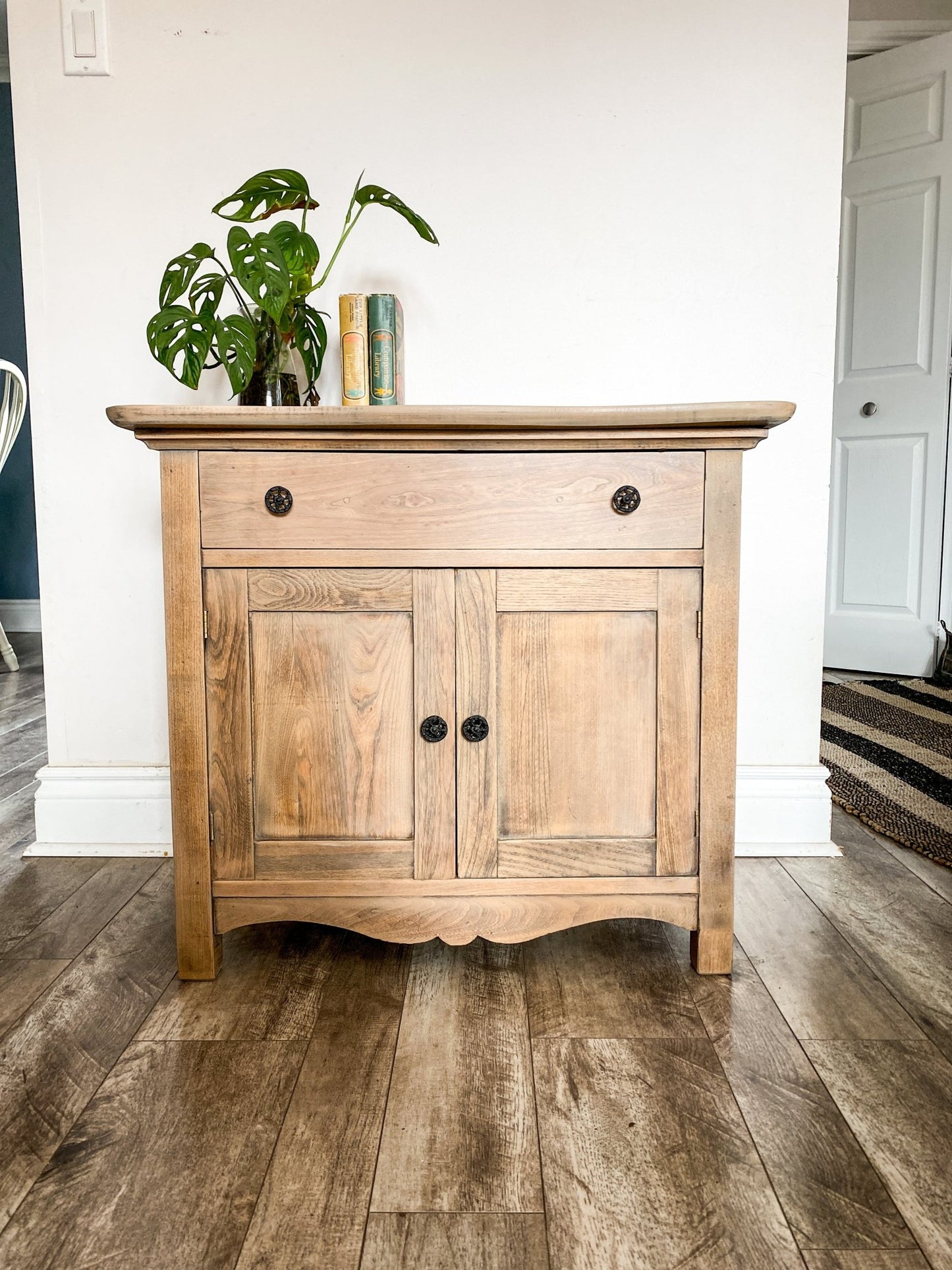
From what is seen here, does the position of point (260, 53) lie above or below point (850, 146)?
below

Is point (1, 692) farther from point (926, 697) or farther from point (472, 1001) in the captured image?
point (926, 697)

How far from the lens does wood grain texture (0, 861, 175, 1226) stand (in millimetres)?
858

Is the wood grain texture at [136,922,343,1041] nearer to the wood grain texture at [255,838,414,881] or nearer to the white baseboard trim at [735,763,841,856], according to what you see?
the wood grain texture at [255,838,414,881]

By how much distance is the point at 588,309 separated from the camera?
1.58 m

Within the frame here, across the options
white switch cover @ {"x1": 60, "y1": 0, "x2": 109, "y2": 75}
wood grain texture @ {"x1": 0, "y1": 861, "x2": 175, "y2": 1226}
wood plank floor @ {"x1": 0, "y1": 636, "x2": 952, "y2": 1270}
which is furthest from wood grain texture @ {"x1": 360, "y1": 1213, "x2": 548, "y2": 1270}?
white switch cover @ {"x1": 60, "y1": 0, "x2": 109, "y2": 75}

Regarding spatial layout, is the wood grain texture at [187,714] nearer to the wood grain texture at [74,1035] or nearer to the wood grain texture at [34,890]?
the wood grain texture at [74,1035]

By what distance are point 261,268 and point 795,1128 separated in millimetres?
1129

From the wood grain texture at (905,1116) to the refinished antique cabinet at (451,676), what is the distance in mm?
228

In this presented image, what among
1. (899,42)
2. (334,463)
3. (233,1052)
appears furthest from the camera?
(899,42)

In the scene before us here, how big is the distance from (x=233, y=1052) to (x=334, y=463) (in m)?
0.70

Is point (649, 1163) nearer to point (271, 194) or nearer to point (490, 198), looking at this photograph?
point (271, 194)

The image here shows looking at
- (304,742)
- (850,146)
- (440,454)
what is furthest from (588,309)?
(850,146)

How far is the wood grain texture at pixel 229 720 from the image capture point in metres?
1.15

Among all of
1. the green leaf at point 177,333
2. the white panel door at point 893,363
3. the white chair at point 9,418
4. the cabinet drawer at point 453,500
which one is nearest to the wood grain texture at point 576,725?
the cabinet drawer at point 453,500
